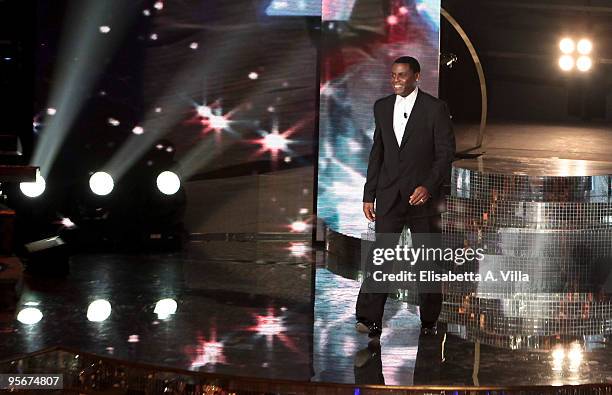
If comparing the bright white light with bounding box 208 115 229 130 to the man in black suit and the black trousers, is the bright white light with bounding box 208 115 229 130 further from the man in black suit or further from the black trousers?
the black trousers

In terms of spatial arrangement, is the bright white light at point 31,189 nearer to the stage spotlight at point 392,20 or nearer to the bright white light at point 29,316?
the bright white light at point 29,316

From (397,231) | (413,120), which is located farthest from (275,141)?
(397,231)

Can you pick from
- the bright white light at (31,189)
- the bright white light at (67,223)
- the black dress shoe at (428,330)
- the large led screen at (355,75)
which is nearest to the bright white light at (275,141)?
the large led screen at (355,75)

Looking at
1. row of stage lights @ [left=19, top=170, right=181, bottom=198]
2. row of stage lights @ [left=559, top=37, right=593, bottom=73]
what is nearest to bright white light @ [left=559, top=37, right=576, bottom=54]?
row of stage lights @ [left=559, top=37, right=593, bottom=73]

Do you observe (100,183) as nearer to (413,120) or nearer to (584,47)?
(413,120)

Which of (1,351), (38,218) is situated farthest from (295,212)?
(1,351)

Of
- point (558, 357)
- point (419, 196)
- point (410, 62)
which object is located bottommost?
point (558, 357)

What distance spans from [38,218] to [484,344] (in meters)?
3.53

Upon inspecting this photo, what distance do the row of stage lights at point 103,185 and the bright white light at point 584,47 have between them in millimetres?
7223

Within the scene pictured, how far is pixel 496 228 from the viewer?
8164 millimetres

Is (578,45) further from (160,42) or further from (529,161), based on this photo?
(160,42)

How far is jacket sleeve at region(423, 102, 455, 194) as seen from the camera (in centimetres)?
628

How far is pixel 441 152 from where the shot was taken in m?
6.31

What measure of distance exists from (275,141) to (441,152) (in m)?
3.02
